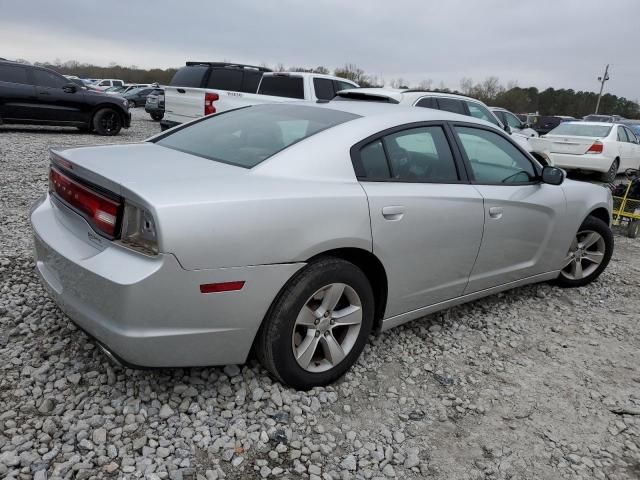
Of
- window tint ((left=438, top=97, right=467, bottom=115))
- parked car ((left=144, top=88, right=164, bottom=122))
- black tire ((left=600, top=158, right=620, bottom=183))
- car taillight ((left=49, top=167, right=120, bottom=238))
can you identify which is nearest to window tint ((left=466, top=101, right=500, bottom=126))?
window tint ((left=438, top=97, right=467, bottom=115))

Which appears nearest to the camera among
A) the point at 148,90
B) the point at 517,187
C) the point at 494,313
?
the point at 517,187

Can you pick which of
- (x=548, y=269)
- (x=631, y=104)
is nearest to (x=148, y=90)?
(x=548, y=269)

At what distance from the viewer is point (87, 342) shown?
2.88 m

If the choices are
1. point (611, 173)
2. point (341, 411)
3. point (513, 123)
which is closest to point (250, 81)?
point (513, 123)

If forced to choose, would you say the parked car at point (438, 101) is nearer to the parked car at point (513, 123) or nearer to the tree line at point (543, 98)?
the parked car at point (513, 123)

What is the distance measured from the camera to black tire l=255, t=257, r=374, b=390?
94.5 inches

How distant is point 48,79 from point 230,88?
4.34m

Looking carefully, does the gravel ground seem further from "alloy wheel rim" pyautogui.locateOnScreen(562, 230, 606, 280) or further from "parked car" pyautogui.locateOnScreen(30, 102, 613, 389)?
"alloy wheel rim" pyautogui.locateOnScreen(562, 230, 606, 280)

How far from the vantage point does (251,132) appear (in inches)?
119

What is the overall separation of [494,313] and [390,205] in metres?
1.73

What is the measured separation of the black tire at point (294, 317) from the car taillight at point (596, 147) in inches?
410

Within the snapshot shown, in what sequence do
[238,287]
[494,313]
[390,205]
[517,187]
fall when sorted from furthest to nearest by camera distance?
[494,313]
[517,187]
[390,205]
[238,287]

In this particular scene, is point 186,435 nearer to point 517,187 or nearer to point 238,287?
point 238,287

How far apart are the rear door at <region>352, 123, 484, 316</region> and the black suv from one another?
11.1 metres
